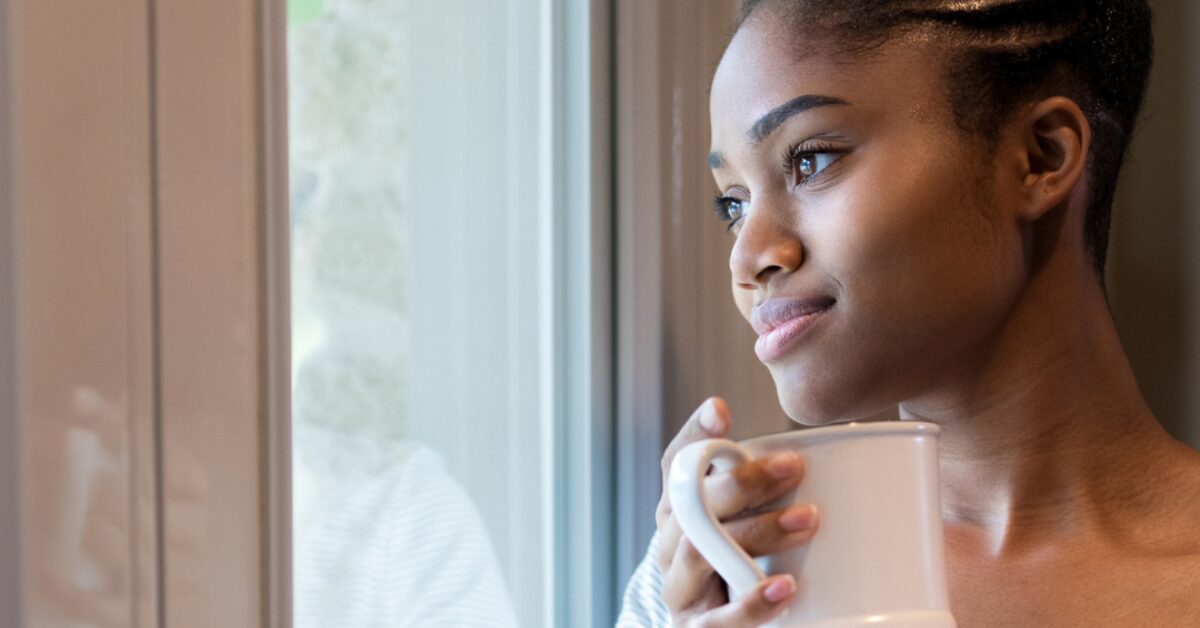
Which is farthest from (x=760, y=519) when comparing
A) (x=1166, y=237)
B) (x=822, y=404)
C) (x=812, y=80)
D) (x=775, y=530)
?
(x=1166, y=237)

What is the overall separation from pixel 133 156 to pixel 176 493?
202 millimetres

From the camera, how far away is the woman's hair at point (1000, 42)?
2.41 feet

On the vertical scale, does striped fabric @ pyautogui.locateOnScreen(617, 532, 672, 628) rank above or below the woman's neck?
below

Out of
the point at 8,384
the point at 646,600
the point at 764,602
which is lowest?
the point at 646,600

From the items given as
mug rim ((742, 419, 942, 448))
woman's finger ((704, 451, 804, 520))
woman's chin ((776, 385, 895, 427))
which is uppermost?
mug rim ((742, 419, 942, 448))

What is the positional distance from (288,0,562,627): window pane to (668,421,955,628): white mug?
1.14ft

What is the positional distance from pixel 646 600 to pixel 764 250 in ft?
1.06

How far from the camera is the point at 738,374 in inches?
41.3

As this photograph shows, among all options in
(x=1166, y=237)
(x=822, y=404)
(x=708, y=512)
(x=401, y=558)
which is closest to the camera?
(x=708, y=512)

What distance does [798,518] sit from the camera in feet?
1.83

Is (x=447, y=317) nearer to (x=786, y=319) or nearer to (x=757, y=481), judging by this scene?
(x=786, y=319)

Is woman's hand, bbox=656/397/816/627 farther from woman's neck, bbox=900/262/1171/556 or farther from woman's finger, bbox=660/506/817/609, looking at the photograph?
woman's neck, bbox=900/262/1171/556

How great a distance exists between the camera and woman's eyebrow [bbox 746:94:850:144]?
73 cm

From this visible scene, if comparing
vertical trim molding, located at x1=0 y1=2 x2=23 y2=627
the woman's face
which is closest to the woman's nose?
the woman's face
